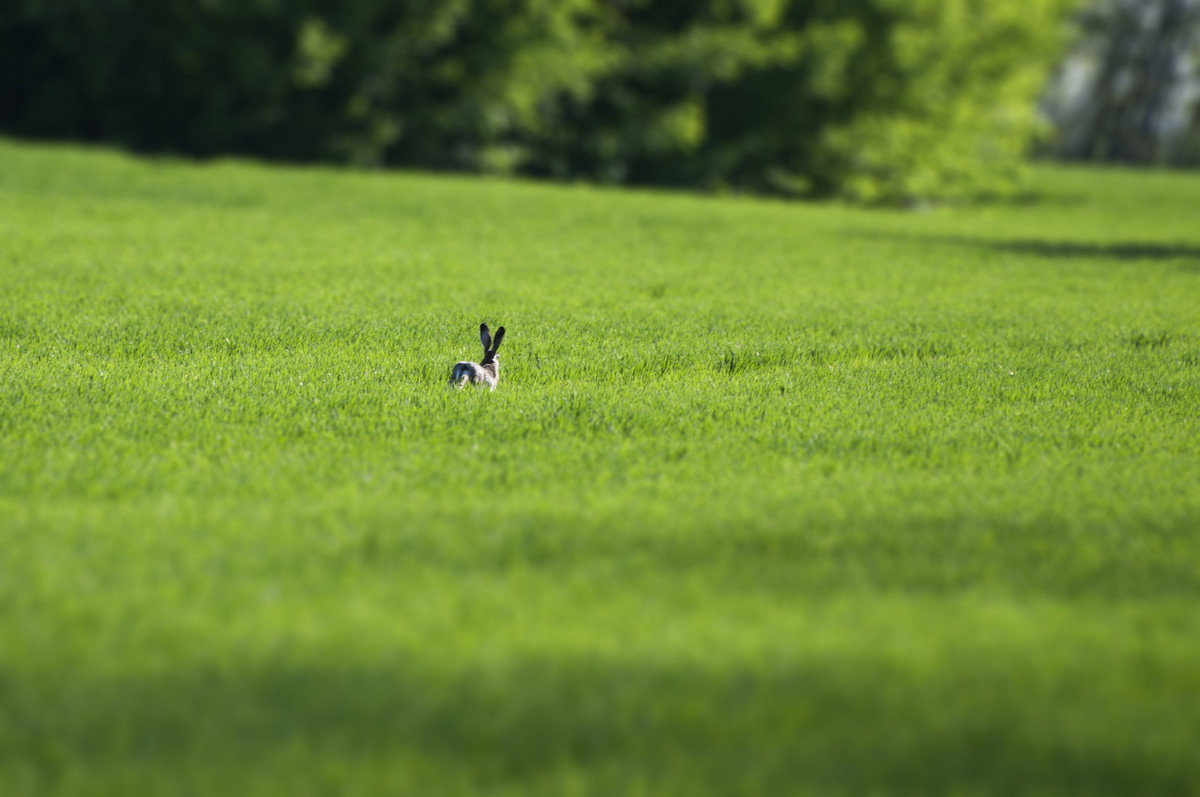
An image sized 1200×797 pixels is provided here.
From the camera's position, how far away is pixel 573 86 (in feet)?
108

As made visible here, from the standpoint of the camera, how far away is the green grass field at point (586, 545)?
364 centimetres

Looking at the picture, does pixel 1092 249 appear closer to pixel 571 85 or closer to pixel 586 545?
pixel 571 85

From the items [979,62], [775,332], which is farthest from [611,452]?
[979,62]

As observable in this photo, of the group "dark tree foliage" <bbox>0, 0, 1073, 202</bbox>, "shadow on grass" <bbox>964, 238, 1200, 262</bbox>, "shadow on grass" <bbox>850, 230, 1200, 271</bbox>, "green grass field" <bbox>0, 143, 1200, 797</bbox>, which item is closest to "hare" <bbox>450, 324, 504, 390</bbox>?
"green grass field" <bbox>0, 143, 1200, 797</bbox>

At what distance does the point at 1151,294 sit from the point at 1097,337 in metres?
4.22

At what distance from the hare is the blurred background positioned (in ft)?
74.8

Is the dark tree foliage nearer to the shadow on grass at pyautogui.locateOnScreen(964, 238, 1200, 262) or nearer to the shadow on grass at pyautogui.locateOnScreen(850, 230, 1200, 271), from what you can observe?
the shadow on grass at pyautogui.locateOnScreen(850, 230, 1200, 271)

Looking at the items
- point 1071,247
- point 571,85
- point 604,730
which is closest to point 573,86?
point 571,85

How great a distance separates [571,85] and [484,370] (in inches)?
1030

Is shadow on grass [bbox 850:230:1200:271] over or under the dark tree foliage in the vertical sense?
under

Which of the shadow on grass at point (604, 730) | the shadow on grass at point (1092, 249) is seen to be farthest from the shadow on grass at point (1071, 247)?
the shadow on grass at point (604, 730)

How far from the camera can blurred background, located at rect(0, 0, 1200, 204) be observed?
29.7 metres

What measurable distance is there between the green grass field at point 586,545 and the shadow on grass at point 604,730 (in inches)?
0.6

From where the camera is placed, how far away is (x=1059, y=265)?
1778 centimetres
